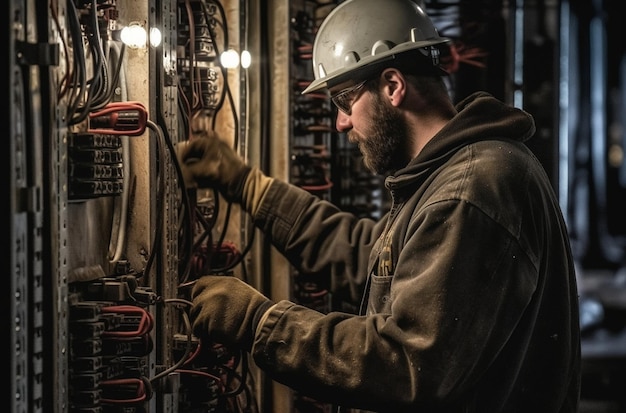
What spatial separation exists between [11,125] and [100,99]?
2.37ft

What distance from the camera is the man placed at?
9.08ft

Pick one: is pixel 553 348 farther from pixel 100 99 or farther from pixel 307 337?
pixel 100 99

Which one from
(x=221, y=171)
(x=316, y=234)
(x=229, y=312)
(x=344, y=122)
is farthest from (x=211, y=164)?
(x=229, y=312)

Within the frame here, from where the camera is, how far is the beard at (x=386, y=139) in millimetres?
3234

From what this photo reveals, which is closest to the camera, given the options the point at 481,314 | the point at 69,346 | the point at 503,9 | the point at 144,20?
the point at 481,314

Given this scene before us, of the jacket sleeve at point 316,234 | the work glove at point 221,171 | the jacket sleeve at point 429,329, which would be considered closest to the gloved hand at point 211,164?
the work glove at point 221,171

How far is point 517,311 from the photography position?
2.84m

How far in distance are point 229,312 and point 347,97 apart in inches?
31.1

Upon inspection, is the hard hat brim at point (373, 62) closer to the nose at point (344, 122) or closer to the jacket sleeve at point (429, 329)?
the nose at point (344, 122)

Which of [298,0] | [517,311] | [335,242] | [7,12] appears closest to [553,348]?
[517,311]

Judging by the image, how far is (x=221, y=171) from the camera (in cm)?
399

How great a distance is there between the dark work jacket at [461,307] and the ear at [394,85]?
19cm

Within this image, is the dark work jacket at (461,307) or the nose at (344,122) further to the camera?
the nose at (344,122)

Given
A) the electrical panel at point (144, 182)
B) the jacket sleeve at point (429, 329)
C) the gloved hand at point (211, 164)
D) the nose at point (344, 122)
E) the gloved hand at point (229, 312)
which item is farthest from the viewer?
the gloved hand at point (211, 164)
